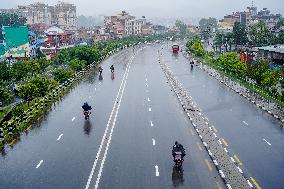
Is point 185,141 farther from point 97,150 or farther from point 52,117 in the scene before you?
point 52,117

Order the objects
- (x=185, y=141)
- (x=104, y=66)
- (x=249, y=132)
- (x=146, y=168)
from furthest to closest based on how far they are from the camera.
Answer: (x=104, y=66)
(x=249, y=132)
(x=185, y=141)
(x=146, y=168)

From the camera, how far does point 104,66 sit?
297 ft

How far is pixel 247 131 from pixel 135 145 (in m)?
10.3

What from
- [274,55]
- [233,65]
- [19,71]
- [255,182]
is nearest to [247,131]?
[255,182]

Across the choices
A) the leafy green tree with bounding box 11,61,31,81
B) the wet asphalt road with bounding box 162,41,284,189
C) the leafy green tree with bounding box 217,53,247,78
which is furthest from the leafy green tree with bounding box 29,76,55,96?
the leafy green tree with bounding box 217,53,247,78

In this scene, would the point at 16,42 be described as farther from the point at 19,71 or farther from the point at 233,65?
the point at 233,65

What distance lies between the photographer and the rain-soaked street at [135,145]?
1006 inches

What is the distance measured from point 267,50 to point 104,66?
34.9 meters

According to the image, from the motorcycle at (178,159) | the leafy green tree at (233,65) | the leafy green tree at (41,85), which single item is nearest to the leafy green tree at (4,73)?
the leafy green tree at (41,85)

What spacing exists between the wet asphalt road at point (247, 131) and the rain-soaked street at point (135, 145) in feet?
0.20

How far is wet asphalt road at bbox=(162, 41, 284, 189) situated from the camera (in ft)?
89.5

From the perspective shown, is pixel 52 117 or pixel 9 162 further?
pixel 52 117

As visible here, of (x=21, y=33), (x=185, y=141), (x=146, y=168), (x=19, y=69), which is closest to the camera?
(x=146, y=168)

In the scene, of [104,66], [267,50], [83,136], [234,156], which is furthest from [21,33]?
[234,156]
